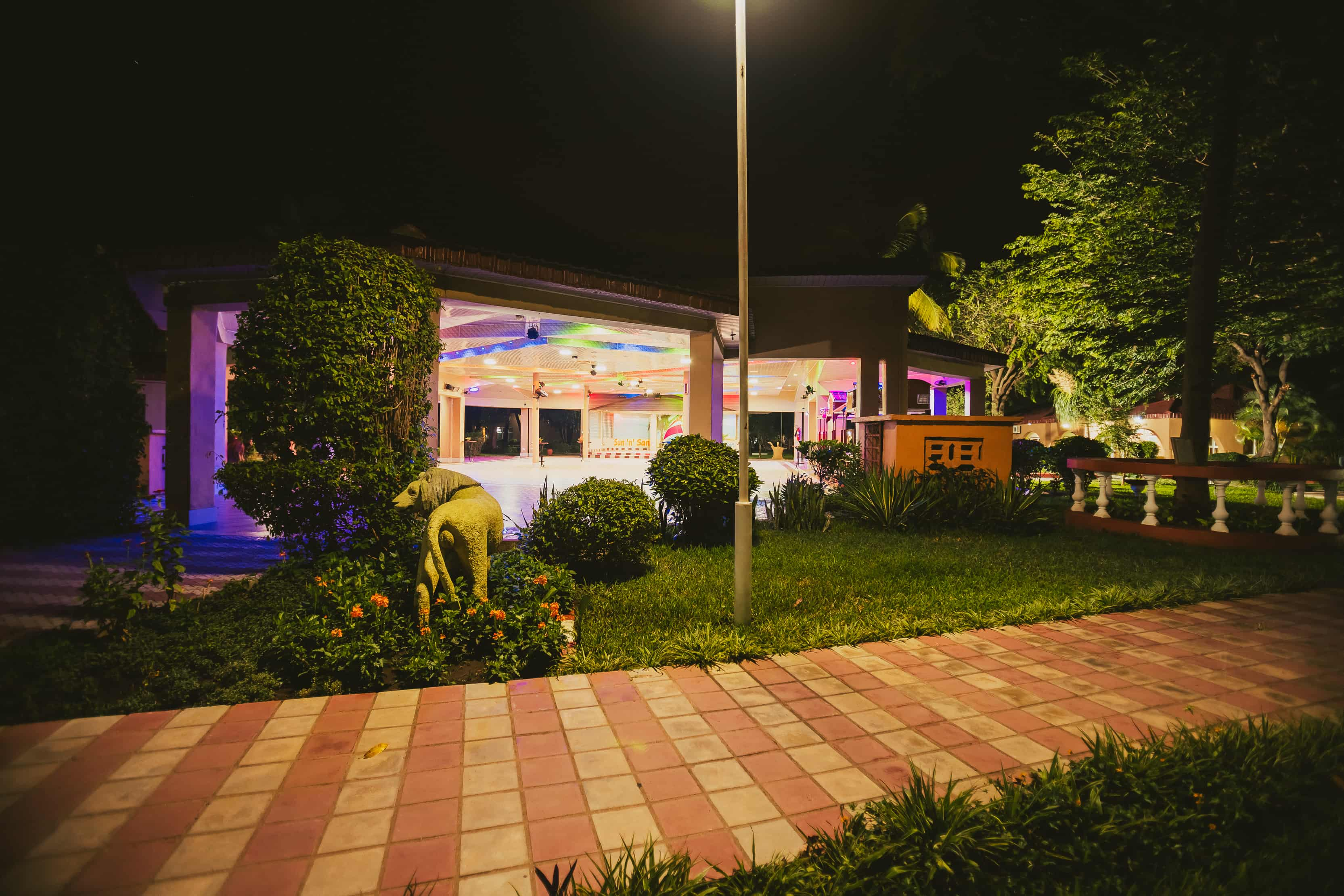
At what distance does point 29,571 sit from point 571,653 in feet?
20.4

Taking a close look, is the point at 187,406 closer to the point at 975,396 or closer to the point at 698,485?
the point at 698,485

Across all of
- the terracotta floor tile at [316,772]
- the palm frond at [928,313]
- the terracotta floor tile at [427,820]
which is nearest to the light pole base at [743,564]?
the terracotta floor tile at [427,820]

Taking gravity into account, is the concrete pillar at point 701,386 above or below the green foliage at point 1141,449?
above

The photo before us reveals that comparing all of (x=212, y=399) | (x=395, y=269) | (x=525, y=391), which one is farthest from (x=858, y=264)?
(x=525, y=391)

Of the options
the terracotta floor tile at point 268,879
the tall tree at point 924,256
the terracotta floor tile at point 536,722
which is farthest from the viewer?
the tall tree at point 924,256

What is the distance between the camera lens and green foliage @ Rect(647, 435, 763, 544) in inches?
269

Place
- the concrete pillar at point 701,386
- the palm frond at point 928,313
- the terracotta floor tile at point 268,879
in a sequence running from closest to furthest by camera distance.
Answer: the terracotta floor tile at point 268,879 → the concrete pillar at point 701,386 → the palm frond at point 928,313

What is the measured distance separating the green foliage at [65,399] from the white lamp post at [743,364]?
28.9 feet

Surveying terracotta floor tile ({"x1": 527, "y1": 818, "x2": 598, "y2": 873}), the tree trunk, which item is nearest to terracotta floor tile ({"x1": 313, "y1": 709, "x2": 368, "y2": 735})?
terracotta floor tile ({"x1": 527, "y1": 818, "x2": 598, "y2": 873})

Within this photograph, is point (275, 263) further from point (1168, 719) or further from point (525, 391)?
point (525, 391)

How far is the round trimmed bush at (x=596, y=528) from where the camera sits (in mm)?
5453

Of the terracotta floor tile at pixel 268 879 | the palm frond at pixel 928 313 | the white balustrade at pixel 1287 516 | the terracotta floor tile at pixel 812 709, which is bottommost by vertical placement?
the terracotta floor tile at pixel 268 879

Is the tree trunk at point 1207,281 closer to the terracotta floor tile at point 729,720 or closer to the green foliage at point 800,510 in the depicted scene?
the green foliage at point 800,510

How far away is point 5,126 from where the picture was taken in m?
7.48
